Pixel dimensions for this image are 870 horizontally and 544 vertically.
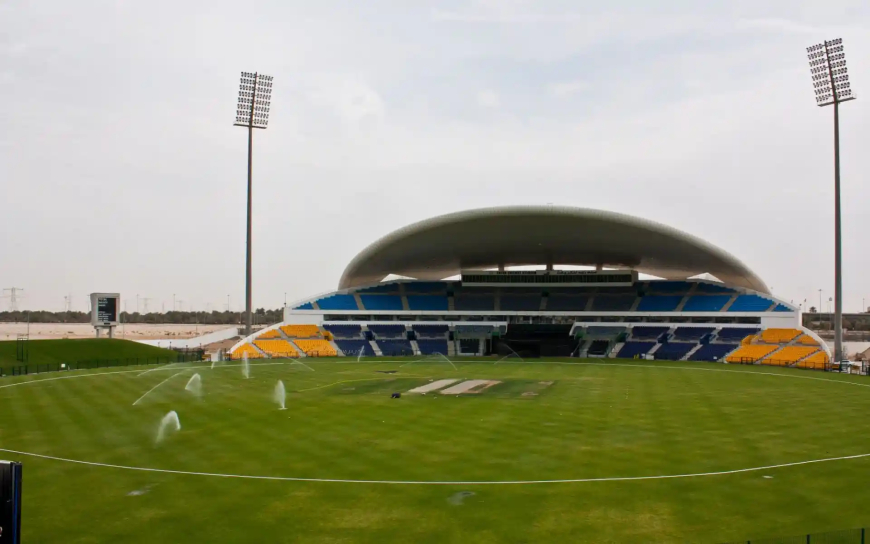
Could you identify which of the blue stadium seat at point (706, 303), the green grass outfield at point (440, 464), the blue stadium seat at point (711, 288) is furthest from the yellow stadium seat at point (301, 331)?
the blue stadium seat at point (711, 288)

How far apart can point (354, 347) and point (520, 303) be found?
24089mm

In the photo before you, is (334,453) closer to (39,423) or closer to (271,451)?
(271,451)

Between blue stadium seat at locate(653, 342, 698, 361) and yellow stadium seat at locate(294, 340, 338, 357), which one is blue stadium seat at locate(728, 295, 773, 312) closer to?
blue stadium seat at locate(653, 342, 698, 361)

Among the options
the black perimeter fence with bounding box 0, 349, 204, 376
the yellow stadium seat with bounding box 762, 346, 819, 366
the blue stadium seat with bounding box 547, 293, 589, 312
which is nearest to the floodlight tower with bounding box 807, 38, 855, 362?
the yellow stadium seat with bounding box 762, 346, 819, 366

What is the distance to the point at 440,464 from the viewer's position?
70.6ft

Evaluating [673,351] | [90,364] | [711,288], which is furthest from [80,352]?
[711,288]

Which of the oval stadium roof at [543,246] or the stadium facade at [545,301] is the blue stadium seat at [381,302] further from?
the oval stadium roof at [543,246]

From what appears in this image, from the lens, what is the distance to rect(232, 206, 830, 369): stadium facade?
7012cm

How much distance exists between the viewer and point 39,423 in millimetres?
29125

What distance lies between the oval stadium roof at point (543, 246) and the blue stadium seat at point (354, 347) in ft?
32.7

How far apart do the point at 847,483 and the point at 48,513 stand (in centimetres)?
2163

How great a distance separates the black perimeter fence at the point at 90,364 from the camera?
5436 centimetres

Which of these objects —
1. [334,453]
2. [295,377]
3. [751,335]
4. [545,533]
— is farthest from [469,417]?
[751,335]

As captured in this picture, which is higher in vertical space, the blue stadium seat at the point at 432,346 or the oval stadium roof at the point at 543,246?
the oval stadium roof at the point at 543,246
